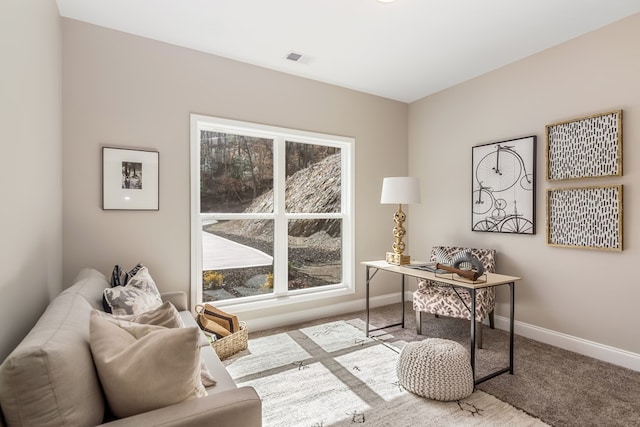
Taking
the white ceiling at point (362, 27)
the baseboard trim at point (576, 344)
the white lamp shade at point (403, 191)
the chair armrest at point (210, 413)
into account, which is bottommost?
the baseboard trim at point (576, 344)

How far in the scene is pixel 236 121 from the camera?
3322 millimetres

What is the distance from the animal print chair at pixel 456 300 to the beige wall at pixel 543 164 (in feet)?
0.75

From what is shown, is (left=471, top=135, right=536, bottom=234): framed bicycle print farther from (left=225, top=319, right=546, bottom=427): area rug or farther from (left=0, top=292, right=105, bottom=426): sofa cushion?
(left=0, top=292, right=105, bottom=426): sofa cushion

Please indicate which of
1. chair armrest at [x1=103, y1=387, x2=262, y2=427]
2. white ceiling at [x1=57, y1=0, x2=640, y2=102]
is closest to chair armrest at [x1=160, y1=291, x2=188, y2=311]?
chair armrest at [x1=103, y1=387, x2=262, y2=427]

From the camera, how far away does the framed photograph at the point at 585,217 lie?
2652mm

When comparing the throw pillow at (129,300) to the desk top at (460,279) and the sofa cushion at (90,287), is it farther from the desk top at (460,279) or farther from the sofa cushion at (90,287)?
the desk top at (460,279)

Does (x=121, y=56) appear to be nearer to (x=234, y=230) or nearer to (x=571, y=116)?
(x=234, y=230)

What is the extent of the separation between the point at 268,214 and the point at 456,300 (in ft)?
6.70

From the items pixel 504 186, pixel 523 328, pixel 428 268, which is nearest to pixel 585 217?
pixel 504 186

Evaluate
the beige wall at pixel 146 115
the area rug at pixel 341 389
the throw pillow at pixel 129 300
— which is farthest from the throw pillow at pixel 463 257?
the throw pillow at pixel 129 300

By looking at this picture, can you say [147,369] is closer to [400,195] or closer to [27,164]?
[27,164]

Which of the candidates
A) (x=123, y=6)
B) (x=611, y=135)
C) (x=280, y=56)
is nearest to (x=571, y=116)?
(x=611, y=135)

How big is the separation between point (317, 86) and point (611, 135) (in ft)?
8.97

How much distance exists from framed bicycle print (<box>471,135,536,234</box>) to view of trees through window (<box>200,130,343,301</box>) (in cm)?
157
